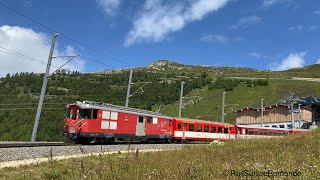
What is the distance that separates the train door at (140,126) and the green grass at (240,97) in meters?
52.1

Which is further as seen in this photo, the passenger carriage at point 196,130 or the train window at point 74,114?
the passenger carriage at point 196,130

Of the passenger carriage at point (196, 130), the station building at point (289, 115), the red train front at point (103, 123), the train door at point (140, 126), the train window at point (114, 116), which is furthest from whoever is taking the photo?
the station building at point (289, 115)

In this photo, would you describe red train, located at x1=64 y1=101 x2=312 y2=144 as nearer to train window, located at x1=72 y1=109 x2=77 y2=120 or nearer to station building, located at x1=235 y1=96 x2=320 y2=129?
train window, located at x1=72 y1=109 x2=77 y2=120

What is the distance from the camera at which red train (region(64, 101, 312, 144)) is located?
25.1 metres

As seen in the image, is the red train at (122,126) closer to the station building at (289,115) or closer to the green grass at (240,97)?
the station building at (289,115)

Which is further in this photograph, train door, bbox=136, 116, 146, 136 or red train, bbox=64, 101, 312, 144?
train door, bbox=136, 116, 146, 136

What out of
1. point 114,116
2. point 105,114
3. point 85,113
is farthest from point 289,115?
point 85,113

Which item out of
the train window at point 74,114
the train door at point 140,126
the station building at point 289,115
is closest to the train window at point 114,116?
the train window at point 74,114

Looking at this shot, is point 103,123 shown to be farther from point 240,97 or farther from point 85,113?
point 240,97

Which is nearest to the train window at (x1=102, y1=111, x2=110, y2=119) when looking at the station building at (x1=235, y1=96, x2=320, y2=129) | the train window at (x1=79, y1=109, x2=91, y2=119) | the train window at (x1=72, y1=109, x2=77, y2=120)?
the train window at (x1=79, y1=109, x2=91, y2=119)

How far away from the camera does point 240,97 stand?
10619 cm

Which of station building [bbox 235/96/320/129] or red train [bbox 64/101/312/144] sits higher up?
station building [bbox 235/96/320/129]

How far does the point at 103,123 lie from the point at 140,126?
4.93 m

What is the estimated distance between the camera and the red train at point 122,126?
25109mm
